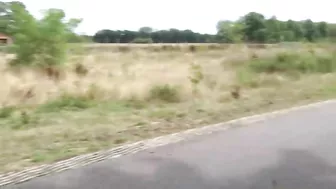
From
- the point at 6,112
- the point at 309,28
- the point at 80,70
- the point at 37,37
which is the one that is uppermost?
the point at 37,37

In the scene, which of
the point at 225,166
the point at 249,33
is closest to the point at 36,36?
the point at 225,166

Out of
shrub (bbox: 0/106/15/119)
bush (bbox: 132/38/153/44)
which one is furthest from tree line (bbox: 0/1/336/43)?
shrub (bbox: 0/106/15/119)

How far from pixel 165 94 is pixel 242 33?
27.5 metres

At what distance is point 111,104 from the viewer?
11484 millimetres

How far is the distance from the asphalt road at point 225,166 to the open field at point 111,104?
709mm

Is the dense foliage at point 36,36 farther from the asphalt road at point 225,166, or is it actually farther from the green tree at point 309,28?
the green tree at point 309,28

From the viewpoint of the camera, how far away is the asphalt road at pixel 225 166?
5.57 metres

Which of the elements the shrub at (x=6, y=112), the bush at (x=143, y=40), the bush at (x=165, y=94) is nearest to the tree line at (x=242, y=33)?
the bush at (x=143, y=40)

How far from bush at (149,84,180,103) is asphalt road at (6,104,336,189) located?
4309 mm

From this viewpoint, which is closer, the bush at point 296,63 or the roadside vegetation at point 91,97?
the roadside vegetation at point 91,97

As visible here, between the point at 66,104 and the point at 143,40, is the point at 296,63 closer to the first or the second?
the point at 66,104

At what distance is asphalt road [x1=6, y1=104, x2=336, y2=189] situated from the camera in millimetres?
5574

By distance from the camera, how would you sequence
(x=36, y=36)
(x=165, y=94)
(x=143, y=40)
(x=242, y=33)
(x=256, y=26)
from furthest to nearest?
(x=143, y=40), (x=256, y=26), (x=242, y=33), (x=36, y=36), (x=165, y=94)

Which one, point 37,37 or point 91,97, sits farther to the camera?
point 37,37
